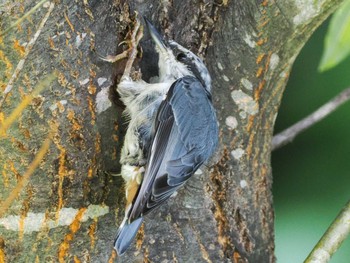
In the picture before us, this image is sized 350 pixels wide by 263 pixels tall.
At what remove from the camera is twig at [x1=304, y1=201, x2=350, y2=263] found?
2430 millimetres

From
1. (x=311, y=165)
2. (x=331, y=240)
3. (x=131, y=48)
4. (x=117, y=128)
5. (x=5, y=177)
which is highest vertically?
(x=131, y=48)

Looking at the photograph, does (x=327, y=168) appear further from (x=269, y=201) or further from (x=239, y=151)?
(x=239, y=151)

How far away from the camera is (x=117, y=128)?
2367 mm

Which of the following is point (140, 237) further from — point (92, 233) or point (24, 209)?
point (24, 209)

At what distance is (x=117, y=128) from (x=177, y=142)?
0.26 metres

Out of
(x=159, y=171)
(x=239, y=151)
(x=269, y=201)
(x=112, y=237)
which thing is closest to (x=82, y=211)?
(x=112, y=237)

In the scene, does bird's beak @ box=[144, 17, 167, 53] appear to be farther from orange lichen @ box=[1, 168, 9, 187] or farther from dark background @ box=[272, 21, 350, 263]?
dark background @ box=[272, 21, 350, 263]

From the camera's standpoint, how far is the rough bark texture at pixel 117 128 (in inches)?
86.7

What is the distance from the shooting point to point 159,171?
2404 mm

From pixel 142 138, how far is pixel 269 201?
598 millimetres

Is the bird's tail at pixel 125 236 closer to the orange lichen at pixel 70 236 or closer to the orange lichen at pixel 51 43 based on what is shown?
the orange lichen at pixel 70 236

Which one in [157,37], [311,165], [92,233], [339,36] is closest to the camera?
[339,36]

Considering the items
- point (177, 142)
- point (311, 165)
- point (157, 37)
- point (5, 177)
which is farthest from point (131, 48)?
point (311, 165)

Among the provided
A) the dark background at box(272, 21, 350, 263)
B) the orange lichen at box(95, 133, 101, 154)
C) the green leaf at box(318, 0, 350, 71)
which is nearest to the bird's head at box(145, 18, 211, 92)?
the orange lichen at box(95, 133, 101, 154)
